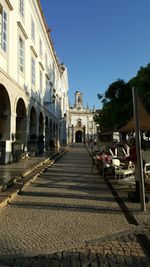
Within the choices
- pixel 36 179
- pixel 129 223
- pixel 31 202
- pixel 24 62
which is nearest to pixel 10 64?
pixel 24 62

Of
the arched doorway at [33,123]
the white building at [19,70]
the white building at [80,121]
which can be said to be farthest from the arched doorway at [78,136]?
the arched doorway at [33,123]

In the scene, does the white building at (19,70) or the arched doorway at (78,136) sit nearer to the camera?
the white building at (19,70)

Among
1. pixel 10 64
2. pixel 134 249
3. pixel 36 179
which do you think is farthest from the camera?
pixel 10 64

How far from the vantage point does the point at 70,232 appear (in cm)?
486

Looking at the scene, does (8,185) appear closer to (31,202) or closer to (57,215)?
(31,202)

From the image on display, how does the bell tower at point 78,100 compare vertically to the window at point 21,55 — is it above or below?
above

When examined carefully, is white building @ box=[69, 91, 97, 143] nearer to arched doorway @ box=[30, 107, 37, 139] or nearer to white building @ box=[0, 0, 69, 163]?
white building @ box=[0, 0, 69, 163]

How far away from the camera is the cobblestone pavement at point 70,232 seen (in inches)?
150

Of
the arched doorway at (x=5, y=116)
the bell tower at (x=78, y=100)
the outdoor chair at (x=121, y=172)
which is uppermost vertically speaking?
the bell tower at (x=78, y=100)

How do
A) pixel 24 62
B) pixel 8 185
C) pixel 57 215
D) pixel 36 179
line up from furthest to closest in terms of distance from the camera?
pixel 24 62
pixel 36 179
pixel 8 185
pixel 57 215

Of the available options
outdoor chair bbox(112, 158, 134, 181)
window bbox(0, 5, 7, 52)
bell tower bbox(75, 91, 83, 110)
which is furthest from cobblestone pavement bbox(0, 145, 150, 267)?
bell tower bbox(75, 91, 83, 110)

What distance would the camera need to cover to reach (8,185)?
8.40m

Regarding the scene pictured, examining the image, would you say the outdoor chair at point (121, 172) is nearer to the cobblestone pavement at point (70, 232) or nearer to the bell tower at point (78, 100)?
the cobblestone pavement at point (70, 232)

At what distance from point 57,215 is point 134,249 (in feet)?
6.99
